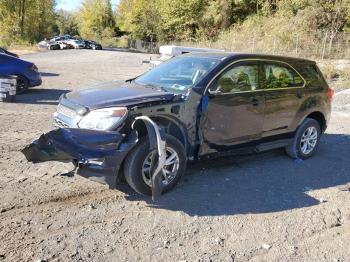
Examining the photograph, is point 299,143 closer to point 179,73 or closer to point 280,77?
point 280,77

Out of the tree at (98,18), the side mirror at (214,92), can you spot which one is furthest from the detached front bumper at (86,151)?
the tree at (98,18)

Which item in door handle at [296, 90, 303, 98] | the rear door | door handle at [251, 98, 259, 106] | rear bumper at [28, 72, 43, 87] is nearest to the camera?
door handle at [251, 98, 259, 106]

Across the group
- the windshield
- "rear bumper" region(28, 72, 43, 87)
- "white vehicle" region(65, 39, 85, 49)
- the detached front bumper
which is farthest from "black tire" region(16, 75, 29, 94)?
"white vehicle" region(65, 39, 85, 49)

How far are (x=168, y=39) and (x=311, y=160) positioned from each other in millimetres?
51697

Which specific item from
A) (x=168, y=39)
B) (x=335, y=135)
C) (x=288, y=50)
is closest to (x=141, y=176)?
(x=335, y=135)

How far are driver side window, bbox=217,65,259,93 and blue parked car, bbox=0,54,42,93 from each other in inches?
353

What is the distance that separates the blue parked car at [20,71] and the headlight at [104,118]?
29.7 feet

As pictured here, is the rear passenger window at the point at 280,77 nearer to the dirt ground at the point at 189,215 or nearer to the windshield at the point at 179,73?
the windshield at the point at 179,73

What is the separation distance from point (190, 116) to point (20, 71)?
9.40 m

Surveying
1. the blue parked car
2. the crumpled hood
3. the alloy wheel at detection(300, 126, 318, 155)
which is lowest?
the alloy wheel at detection(300, 126, 318, 155)

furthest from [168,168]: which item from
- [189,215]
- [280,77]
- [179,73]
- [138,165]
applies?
[280,77]

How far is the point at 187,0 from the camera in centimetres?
5162

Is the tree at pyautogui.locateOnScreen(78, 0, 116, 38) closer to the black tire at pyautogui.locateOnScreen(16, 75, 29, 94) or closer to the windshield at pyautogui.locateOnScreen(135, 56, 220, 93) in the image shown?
the black tire at pyautogui.locateOnScreen(16, 75, 29, 94)

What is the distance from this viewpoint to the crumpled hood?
493 cm
